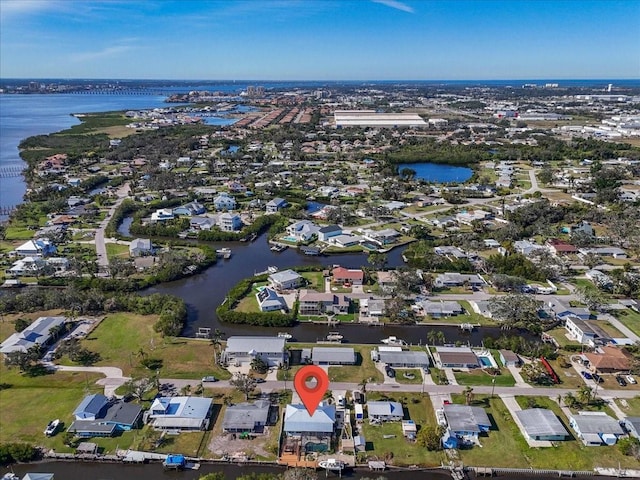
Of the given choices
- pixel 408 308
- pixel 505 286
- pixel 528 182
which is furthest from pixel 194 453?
pixel 528 182

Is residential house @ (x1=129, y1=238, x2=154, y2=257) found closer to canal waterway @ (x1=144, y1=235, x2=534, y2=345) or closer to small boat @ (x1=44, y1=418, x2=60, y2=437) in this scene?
canal waterway @ (x1=144, y1=235, x2=534, y2=345)

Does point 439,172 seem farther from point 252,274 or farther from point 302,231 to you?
point 252,274

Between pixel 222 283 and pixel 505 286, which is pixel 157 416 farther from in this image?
pixel 505 286

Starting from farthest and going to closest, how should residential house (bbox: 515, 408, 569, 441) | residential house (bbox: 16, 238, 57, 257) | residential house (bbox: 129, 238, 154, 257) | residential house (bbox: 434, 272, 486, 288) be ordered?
residential house (bbox: 129, 238, 154, 257) < residential house (bbox: 16, 238, 57, 257) < residential house (bbox: 434, 272, 486, 288) < residential house (bbox: 515, 408, 569, 441)

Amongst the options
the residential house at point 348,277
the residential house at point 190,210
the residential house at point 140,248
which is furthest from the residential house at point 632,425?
the residential house at point 190,210

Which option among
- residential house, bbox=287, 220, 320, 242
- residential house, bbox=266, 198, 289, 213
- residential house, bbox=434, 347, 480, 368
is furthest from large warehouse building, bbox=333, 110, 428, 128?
residential house, bbox=434, 347, 480, 368

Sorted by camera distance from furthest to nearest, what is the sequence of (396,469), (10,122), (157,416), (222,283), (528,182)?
(10,122) < (528,182) < (222,283) < (157,416) < (396,469)
